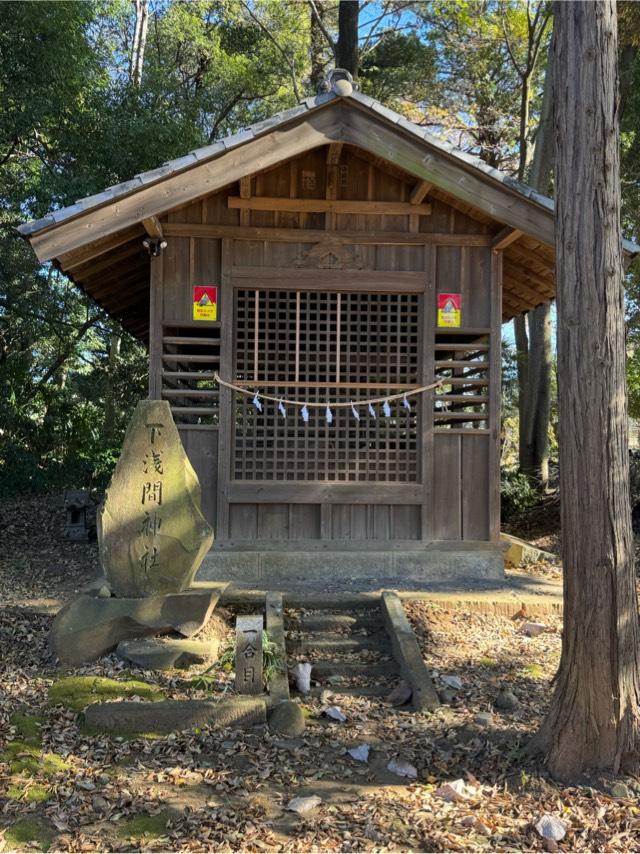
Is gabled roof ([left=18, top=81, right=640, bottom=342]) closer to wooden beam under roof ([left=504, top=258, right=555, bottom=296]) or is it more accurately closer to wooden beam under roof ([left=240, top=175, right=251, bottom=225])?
wooden beam under roof ([left=240, top=175, right=251, bottom=225])

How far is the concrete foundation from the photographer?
7.68m

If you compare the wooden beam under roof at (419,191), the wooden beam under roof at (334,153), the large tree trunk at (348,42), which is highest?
the large tree trunk at (348,42)

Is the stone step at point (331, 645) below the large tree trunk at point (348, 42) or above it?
below

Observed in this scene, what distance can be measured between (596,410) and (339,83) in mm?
4737

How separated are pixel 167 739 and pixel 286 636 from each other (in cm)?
176

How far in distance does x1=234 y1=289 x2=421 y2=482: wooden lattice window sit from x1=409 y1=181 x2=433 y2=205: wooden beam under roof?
1043 mm

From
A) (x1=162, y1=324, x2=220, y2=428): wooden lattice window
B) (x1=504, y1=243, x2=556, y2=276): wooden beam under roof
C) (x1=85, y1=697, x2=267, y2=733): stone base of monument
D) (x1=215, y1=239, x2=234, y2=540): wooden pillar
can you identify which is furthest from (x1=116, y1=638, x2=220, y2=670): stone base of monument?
(x1=504, y1=243, x2=556, y2=276): wooden beam under roof

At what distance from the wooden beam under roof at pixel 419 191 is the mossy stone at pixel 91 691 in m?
5.59

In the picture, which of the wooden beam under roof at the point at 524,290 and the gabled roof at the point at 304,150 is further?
the wooden beam under roof at the point at 524,290

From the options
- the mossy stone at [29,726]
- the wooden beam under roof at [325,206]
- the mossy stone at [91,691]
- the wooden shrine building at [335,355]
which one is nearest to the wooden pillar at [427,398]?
the wooden shrine building at [335,355]

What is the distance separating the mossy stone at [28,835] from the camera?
3471 millimetres

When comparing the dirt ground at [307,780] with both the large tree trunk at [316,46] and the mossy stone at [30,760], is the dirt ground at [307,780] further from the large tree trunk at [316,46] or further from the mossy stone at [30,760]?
the large tree trunk at [316,46]

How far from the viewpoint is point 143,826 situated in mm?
3641

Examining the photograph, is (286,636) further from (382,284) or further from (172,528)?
(382,284)
